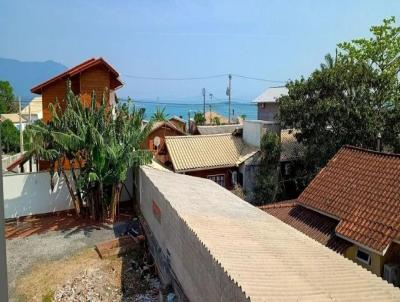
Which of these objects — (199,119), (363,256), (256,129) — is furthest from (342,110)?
(199,119)

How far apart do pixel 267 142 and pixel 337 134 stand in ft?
12.0

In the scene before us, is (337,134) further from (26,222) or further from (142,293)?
(26,222)

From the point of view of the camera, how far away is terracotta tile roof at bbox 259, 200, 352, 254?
1099cm

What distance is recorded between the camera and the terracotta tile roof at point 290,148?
21.2 metres

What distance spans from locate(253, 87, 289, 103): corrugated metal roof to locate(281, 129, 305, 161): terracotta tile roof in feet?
52.2

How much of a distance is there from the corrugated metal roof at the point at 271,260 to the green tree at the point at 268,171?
894 centimetres

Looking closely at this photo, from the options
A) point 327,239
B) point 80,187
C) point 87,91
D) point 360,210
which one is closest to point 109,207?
point 80,187

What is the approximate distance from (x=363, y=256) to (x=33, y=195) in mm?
11961

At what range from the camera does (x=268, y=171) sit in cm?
1962

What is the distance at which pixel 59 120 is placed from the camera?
43.8ft

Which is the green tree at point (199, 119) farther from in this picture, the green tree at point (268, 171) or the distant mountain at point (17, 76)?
the green tree at point (268, 171)

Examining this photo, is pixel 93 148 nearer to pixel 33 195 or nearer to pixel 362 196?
pixel 33 195

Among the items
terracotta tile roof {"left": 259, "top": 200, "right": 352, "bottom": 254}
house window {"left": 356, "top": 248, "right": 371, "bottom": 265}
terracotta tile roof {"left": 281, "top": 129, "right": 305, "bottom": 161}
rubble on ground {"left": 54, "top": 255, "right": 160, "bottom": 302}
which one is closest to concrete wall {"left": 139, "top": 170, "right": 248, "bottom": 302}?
rubble on ground {"left": 54, "top": 255, "right": 160, "bottom": 302}

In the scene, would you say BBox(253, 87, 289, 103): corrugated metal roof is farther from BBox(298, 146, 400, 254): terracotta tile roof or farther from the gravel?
the gravel
